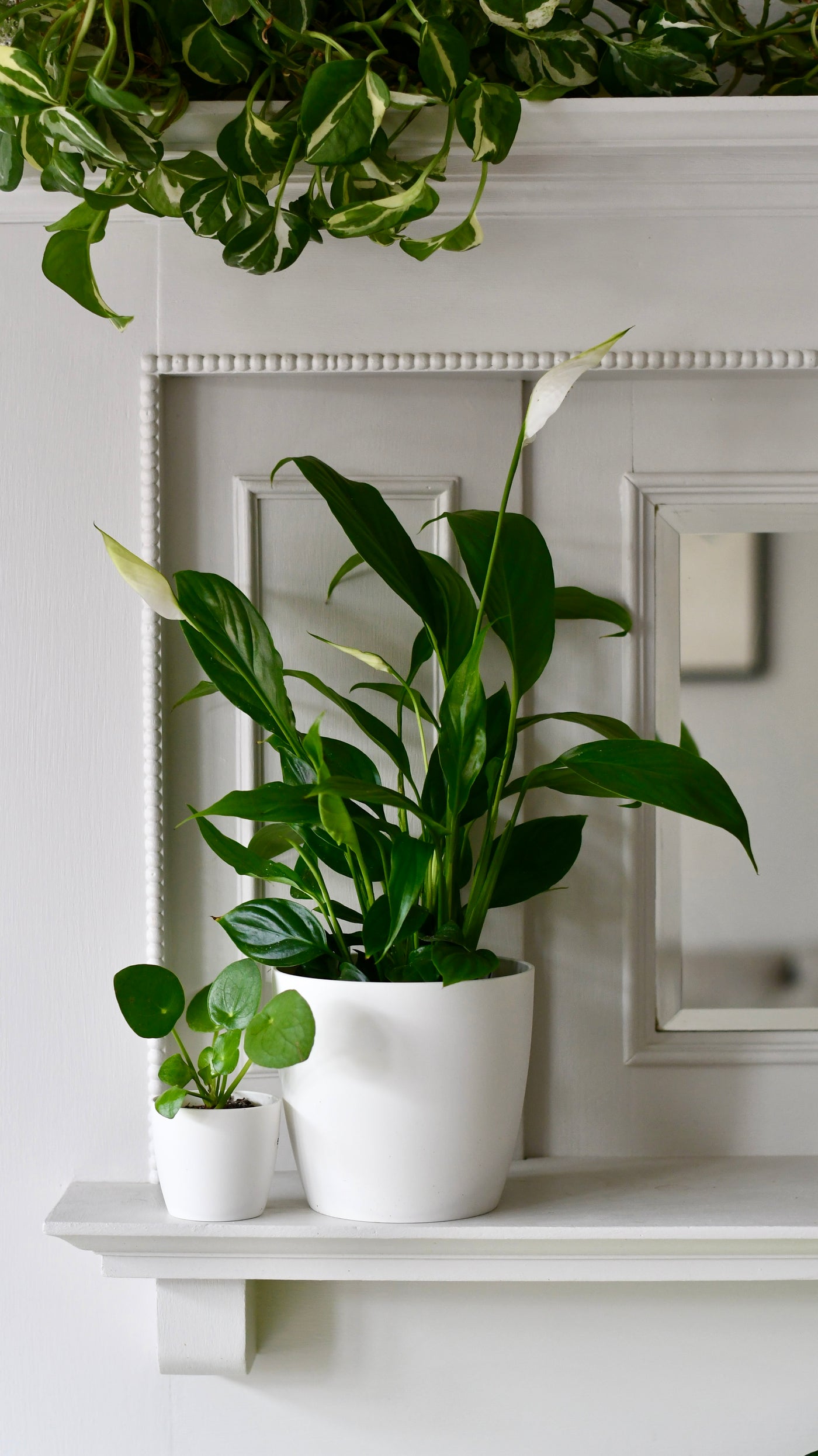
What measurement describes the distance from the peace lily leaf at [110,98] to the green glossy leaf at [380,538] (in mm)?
253

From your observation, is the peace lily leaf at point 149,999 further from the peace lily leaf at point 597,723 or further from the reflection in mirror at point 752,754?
the reflection in mirror at point 752,754

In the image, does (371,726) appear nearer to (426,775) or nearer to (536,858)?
(426,775)

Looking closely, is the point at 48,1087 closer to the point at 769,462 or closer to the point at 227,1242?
the point at 227,1242

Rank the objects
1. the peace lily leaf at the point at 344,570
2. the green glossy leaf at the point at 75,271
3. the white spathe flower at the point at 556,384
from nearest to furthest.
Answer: the white spathe flower at the point at 556,384, the green glossy leaf at the point at 75,271, the peace lily leaf at the point at 344,570

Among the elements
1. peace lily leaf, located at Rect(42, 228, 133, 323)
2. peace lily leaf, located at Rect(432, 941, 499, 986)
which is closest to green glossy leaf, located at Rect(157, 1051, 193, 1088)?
peace lily leaf, located at Rect(432, 941, 499, 986)

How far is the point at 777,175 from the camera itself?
0.94 m

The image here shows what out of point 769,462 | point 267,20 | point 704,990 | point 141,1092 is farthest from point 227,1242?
point 267,20

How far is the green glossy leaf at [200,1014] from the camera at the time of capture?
0.88 m

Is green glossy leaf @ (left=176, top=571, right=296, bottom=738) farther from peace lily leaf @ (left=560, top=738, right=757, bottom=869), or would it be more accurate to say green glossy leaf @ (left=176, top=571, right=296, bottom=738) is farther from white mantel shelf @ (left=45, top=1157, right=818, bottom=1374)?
white mantel shelf @ (left=45, top=1157, right=818, bottom=1374)

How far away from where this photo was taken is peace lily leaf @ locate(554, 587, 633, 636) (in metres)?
0.95

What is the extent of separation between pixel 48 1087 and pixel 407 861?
1.37ft

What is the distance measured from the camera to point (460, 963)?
0.80m

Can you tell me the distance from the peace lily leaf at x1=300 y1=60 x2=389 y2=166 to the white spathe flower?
21 centimetres

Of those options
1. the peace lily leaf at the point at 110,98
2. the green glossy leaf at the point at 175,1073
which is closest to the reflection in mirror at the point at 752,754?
the green glossy leaf at the point at 175,1073
